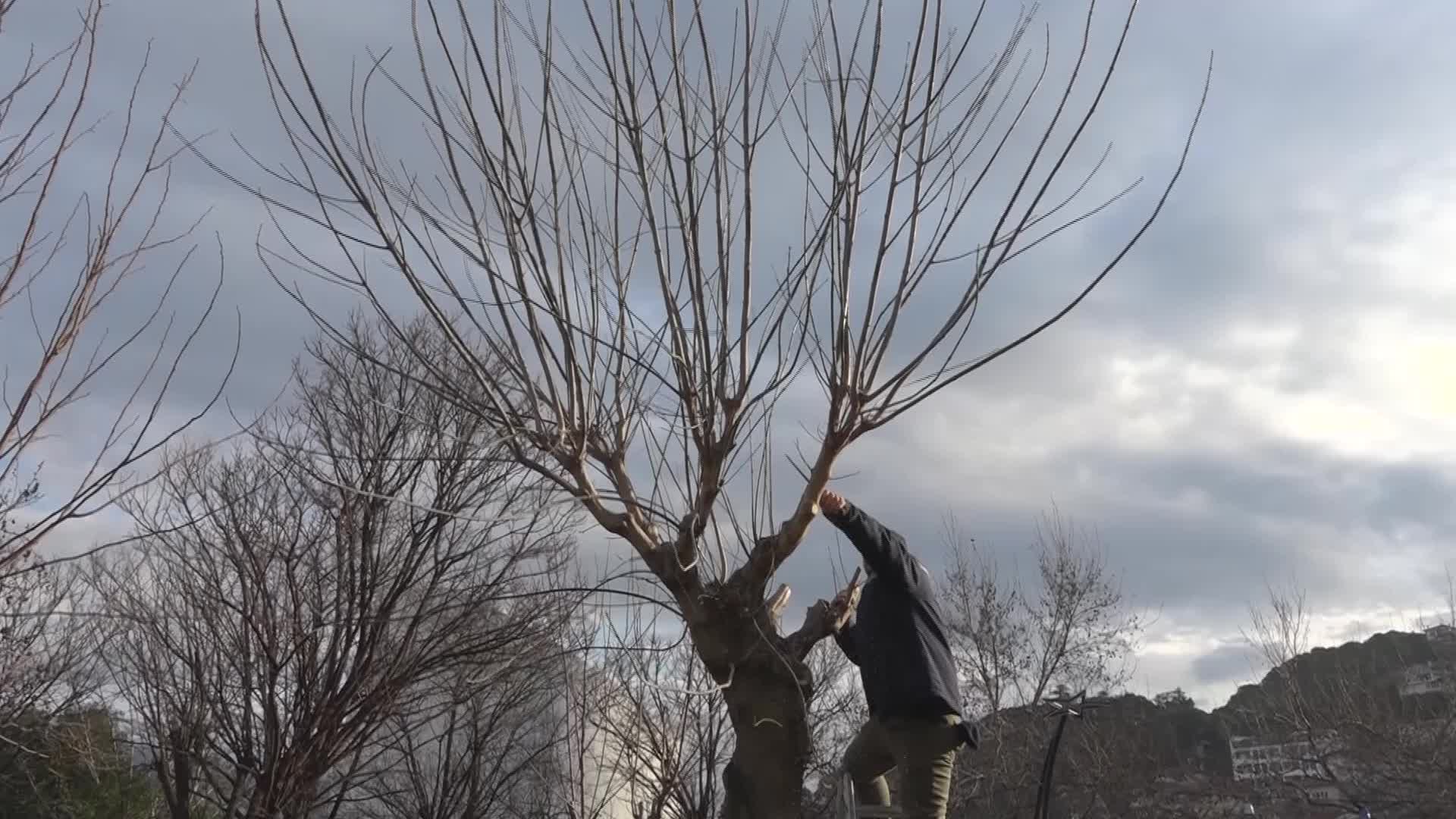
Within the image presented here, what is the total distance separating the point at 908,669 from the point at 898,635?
0.13m

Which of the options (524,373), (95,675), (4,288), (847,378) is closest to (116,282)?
(4,288)

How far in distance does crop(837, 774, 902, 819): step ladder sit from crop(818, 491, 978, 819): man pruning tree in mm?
198

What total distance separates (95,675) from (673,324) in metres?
13.3

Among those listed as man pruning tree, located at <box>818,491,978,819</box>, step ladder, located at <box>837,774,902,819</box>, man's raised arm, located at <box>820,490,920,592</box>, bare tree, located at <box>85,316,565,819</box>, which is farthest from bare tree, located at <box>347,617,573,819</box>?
man's raised arm, located at <box>820,490,920,592</box>

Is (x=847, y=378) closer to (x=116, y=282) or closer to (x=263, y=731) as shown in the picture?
(x=116, y=282)

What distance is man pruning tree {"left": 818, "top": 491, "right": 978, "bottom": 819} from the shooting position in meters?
3.67

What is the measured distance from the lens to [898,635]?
3785mm

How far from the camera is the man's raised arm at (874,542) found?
353 cm

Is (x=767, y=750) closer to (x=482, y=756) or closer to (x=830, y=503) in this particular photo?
(x=830, y=503)

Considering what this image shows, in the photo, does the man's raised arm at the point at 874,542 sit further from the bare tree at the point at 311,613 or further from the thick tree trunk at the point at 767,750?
the bare tree at the point at 311,613

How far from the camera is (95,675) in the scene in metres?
13.8

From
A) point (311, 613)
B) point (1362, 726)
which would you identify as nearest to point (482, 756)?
point (311, 613)

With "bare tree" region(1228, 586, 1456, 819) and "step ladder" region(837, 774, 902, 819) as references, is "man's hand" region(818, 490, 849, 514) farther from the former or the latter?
"bare tree" region(1228, 586, 1456, 819)

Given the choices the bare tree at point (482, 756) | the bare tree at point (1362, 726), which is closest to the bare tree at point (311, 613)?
the bare tree at point (482, 756)
